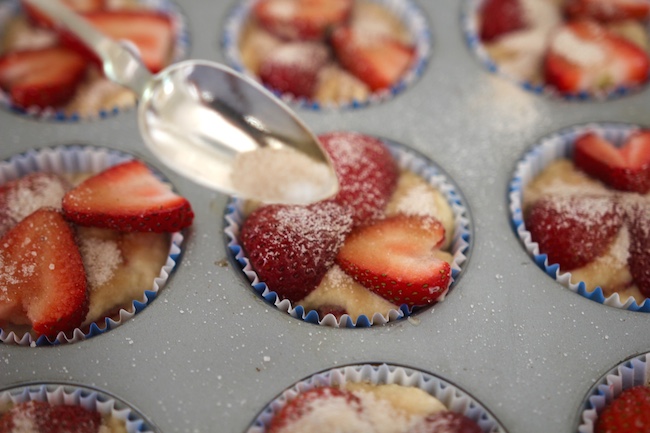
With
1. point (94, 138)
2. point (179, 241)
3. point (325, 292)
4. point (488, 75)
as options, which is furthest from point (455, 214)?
point (94, 138)

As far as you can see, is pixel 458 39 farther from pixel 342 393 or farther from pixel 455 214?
pixel 342 393

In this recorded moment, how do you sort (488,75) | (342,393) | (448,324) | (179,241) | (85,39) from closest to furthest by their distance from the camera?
(342,393), (448,324), (179,241), (85,39), (488,75)

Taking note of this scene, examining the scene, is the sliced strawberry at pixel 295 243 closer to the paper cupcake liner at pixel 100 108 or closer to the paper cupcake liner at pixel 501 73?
the paper cupcake liner at pixel 100 108

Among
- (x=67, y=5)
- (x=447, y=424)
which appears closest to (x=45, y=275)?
(x=447, y=424)

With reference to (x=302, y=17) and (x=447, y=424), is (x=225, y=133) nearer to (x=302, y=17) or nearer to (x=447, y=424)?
(x=302, y=17)

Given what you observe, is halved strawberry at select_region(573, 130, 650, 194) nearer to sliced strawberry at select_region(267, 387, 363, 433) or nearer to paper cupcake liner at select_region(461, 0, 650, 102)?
paper cupcake liner at select_region(461, 0, 650, 102)

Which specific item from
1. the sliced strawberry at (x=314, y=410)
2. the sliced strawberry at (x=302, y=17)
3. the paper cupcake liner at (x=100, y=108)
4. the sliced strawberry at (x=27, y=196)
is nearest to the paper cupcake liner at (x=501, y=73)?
the sliced strawberry at (x=302, y=17)

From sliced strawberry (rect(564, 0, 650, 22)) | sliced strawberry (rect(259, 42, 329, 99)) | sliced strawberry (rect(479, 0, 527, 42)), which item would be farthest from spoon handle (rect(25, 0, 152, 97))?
sliced strawberry (rect(564, 0, 650, 22))
